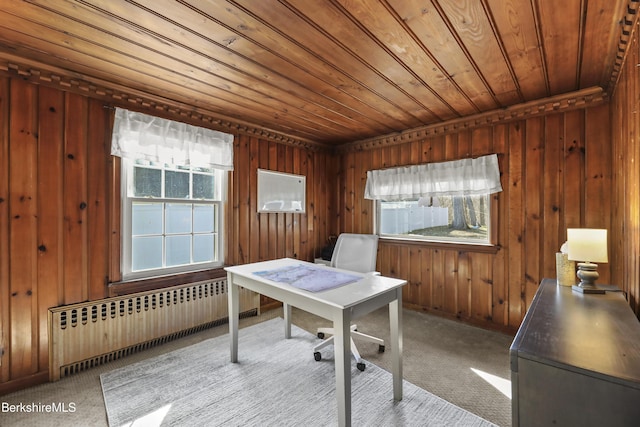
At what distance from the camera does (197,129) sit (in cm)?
283

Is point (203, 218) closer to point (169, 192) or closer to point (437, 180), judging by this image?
point (169, 192)

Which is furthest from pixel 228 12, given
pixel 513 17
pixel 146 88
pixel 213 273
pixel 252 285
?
pixel 213 273

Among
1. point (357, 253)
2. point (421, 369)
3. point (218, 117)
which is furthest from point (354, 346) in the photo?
point (218, 117)

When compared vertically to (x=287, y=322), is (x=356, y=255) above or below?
above

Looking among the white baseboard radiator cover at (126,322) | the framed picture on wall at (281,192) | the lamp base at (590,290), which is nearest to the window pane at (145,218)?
the white baseboard radiator cover at (126,322)

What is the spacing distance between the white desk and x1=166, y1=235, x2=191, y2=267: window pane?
0.87 m

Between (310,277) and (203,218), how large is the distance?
1629 mm

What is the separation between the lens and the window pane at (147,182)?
2545 millimetres

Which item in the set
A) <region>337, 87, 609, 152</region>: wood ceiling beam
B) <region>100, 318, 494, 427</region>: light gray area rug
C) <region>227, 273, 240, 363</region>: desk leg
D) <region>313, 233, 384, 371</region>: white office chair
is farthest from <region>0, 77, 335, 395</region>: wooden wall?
<region>337, 87, 609, 152</region>: wood ceiling beam

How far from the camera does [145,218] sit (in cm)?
260

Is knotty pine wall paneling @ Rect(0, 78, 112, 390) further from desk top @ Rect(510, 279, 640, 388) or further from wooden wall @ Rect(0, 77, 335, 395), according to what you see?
desk top @ Rect(510, 279, 640, 388)

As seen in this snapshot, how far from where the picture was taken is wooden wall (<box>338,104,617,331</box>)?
2.42m

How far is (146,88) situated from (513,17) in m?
2.67

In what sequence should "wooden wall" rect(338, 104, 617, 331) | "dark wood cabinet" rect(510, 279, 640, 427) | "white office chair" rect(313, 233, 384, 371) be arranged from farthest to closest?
"white office chair" rect(313, 233, 384, 371) → "wooden wall" rect(338, 104, 617, 331) → "dark wood cabinet" rect(510, 279, 640, 427)
